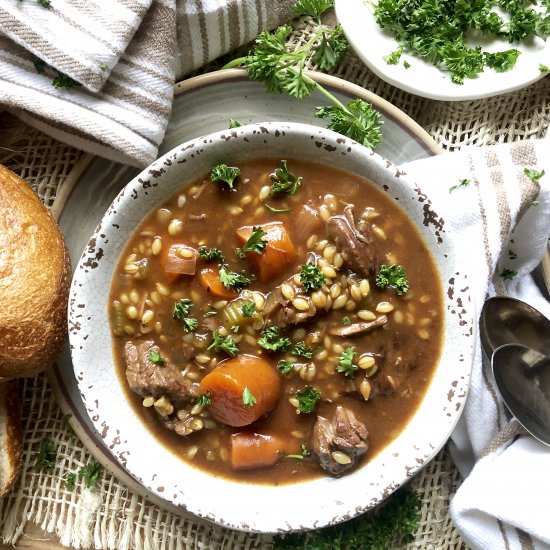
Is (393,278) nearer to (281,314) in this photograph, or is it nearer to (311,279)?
(311,279)

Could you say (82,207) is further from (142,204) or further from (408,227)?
(408,227)

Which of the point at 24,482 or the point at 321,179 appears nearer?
the point at 321,179

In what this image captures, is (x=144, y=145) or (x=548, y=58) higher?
(x=548, y=58)

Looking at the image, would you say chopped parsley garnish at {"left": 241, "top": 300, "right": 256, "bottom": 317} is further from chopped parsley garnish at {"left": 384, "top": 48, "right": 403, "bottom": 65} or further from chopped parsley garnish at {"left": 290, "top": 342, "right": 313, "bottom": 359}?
chopped parsley garnish at {"left": 384, "top": 48, "right": 403, "bottom": 65}

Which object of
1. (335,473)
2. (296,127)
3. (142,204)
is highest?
(296,127)

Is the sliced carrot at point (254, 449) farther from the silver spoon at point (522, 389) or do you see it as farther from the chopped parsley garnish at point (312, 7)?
the chopped parsley garnish at point (312, 7)

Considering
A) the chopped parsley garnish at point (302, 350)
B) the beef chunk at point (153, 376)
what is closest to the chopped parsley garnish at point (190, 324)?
the beef chunk at point (153, 376)

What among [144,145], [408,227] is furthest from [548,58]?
[144,145]

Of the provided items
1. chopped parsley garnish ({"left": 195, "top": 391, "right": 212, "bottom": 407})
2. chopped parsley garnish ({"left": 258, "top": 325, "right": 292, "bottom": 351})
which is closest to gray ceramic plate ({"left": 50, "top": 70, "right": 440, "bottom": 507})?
chopped parsley garnish ({"left": 195, "top": 391, "right": 212, "bottom": 407})
